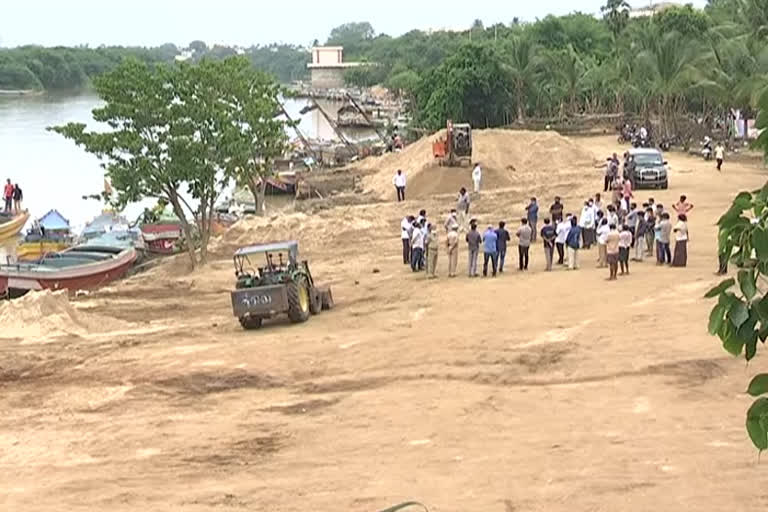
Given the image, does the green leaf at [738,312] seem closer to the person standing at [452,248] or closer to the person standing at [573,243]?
the person standing at [573,243]

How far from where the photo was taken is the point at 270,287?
2186 cm

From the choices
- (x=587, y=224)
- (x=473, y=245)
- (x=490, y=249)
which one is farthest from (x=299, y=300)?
(x=587, y=224)

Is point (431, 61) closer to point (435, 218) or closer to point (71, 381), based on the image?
point (435, 218)

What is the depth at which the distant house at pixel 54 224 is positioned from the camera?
4044 centimetres

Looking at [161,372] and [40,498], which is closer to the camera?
[40,498]

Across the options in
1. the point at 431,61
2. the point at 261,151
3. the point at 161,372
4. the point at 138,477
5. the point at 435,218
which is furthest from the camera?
the point at 431,61

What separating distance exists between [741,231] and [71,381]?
16169mm

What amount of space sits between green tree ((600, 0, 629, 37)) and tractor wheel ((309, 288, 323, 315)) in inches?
2955

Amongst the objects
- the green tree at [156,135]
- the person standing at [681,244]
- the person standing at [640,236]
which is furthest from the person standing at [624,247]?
the green tree at [156,135]

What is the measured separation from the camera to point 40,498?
1254 centimetres

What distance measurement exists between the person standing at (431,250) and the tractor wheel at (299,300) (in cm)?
406

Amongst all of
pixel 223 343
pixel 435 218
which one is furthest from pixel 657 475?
pixel 435 218

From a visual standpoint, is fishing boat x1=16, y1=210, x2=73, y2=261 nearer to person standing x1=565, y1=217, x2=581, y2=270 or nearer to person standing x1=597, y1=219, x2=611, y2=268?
person standing x1=565, y1=217, x2=581, y2=270

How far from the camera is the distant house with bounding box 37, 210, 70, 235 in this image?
133ft
